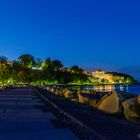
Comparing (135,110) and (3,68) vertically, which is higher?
(3,68)

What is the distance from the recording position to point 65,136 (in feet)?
43.0

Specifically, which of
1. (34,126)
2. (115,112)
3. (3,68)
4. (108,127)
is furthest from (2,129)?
(3,68)

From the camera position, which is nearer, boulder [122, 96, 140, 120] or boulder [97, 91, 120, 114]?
boulder [122, 96, 140, 120]

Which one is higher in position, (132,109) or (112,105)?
(112,105)

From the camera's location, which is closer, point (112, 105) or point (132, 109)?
point (132, 109)

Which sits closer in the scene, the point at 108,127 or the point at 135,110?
the point at 108,127

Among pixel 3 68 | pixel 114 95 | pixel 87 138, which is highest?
pixel 3 68

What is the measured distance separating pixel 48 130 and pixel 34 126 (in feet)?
4.39

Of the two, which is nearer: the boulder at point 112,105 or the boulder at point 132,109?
the boulder at point 132,109

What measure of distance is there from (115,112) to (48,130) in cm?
935

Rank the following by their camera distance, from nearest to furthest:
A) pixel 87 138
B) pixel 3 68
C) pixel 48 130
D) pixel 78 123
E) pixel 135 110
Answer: pixel 87 138
pixel 48 130
pixel 78 123
pixel 135 110
pixel 3 68

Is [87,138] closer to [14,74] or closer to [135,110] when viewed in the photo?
[135,110]

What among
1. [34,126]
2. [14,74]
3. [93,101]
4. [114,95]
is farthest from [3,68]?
[34,126]

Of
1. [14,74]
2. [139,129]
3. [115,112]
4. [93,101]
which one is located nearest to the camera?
[139,129]
